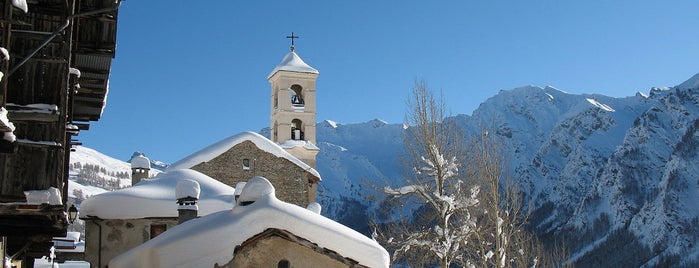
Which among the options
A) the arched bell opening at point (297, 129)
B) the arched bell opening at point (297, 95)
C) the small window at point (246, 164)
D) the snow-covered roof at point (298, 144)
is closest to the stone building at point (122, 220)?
the small window at point (246, 164)

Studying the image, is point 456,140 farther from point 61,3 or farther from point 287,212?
point 61,3

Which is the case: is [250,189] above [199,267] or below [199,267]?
above

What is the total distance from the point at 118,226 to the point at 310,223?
951 cm

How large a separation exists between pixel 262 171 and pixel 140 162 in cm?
478

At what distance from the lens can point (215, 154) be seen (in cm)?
3434

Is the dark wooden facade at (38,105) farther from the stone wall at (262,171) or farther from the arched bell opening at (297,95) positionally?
the arched bell opening at (297,95)

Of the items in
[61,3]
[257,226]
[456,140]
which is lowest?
[257,226]

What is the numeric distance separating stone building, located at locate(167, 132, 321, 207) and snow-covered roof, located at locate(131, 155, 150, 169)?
91 centimetres

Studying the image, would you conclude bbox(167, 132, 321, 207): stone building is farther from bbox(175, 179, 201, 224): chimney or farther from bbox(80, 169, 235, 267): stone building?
bbox(175, 179, 201, 224): chimney

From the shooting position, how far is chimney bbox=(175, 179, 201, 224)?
22.0 metres

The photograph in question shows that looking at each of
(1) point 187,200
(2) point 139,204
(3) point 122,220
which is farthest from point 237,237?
(3) point 122,220

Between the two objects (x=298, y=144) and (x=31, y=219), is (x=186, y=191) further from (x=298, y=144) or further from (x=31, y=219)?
(x=298, y=144)

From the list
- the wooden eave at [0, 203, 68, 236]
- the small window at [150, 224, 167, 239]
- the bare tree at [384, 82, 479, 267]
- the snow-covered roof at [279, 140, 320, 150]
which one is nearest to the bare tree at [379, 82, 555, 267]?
the bare tree at [384, 82, 479, 267]

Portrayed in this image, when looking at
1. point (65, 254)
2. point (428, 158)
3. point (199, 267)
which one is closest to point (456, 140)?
point (428, 158)
